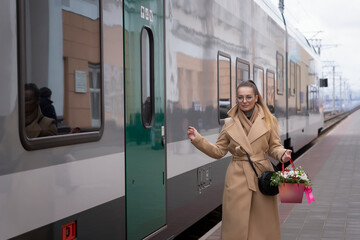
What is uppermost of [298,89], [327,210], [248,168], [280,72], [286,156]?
[280,72]

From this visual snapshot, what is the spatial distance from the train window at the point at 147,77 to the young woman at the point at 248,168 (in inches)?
24.6

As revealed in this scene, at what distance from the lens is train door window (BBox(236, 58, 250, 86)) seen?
8852mm

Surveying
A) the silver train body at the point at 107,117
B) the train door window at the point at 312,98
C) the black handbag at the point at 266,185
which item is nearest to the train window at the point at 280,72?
the silver train body at the point at 107,117

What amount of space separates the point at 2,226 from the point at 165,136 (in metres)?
2.77

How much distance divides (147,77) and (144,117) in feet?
1.20

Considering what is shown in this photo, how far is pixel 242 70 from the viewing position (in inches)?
361

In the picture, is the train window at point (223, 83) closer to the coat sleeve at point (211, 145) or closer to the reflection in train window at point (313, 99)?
the coat sleeve at point (211, 145)

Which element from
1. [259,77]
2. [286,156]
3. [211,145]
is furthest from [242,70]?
[286,156]

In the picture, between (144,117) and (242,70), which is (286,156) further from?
(242,70)

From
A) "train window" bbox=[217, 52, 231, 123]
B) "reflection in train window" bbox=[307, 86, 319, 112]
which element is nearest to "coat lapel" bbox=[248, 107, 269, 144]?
"train window" bbox=[217, 52, 231, 123]

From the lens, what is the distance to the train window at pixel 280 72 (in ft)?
42.6

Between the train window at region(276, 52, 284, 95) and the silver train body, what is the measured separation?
4.26m

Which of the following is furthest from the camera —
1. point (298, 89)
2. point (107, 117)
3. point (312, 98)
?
point (312, 98)

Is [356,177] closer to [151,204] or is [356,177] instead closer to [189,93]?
[189,93]
